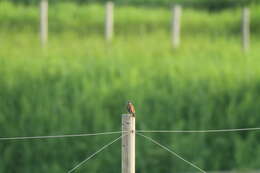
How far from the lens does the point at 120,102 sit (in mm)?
12688

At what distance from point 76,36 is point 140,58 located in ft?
11.7

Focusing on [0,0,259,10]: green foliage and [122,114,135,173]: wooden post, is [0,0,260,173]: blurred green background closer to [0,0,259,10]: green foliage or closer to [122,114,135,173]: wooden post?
[122,114,135,173]: wooden post

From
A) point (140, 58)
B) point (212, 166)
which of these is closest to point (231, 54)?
point (140, 58)

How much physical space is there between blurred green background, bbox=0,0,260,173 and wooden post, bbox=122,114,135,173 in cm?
622

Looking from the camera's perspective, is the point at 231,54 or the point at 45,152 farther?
the point at 231,54

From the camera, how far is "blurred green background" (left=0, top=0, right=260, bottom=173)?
11812 millimetres

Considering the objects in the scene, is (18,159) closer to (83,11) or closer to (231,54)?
(231,54)

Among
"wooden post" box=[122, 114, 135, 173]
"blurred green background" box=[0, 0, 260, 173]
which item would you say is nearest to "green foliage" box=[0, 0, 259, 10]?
"blurred green background" box=[0, 0, 260, 173]

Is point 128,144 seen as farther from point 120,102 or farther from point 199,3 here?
point 199,3

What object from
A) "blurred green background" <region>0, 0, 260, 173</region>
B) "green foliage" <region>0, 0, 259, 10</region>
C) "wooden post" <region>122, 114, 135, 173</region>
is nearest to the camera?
"wooden post" <region>122, 114, 135, 173</region>

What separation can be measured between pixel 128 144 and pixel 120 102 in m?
7.34

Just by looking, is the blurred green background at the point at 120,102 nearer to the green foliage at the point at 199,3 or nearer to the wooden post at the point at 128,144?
the wooden post at the point at 128,144

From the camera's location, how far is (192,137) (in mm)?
12234

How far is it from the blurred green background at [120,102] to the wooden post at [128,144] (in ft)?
20.4
